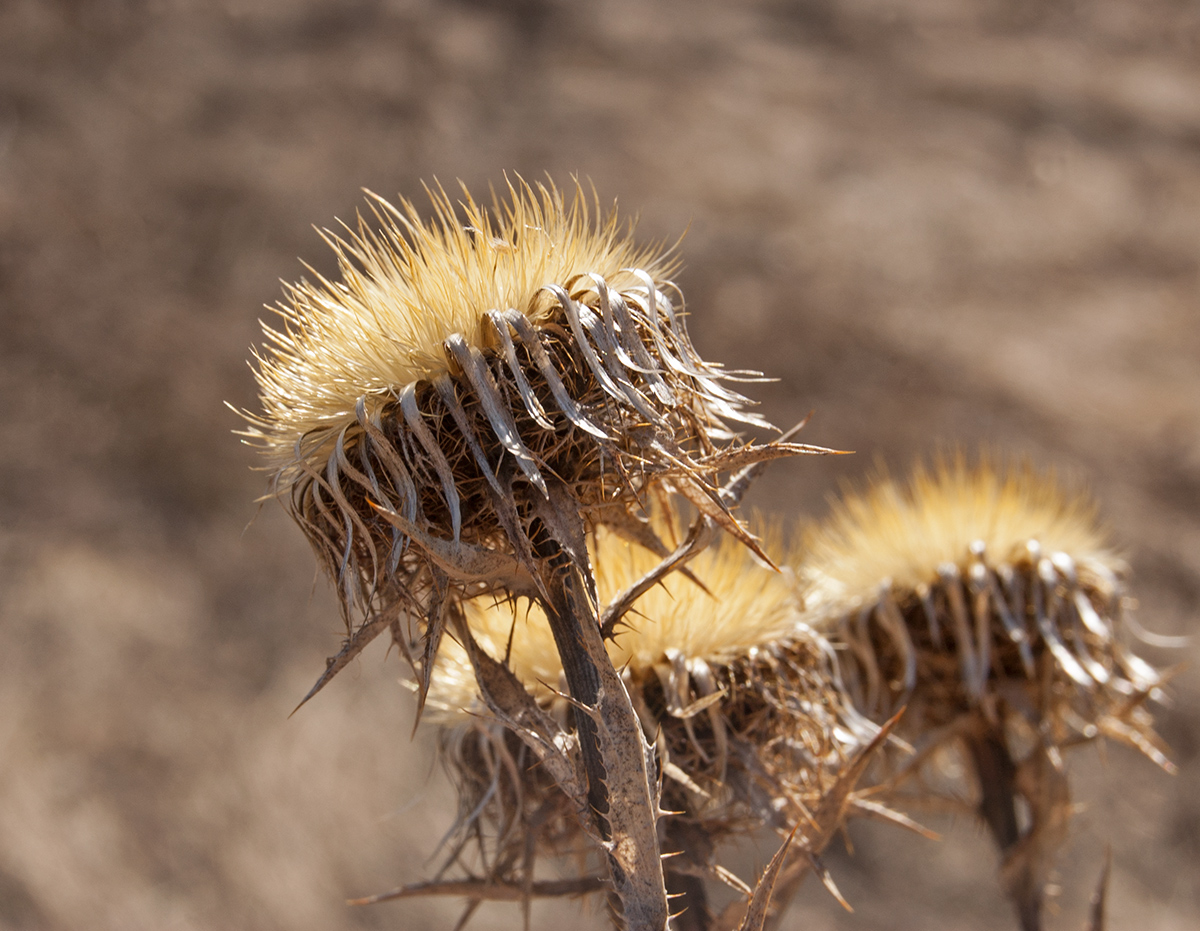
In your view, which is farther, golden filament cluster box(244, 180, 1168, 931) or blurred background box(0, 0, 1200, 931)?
blurred background box(0, 0, 1200, 931)

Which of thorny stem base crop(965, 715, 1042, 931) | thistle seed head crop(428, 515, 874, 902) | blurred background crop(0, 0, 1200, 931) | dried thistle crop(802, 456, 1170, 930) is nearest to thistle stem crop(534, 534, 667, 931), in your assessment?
thistle seed head crop(428, 515, 874, 902)

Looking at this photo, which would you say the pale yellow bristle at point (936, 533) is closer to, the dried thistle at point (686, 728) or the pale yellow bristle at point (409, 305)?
the dried thistle at point (686, 728)

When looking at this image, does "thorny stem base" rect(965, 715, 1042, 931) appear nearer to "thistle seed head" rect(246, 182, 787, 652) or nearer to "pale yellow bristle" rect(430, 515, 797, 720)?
"pale yellow bristle" rect(430, 515, 797, 720)

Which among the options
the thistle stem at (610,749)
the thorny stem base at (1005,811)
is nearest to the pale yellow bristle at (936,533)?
the thorny stem base at (1005,811)

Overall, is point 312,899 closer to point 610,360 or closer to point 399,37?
point 610,360

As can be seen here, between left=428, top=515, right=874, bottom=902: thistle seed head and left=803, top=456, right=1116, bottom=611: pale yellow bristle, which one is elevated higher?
left=803, top=456, right=1116, bottom=611: pale yellow bristle

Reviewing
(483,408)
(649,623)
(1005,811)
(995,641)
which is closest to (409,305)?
(483,408)

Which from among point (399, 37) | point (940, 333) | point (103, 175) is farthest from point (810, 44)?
point (103, 175)
